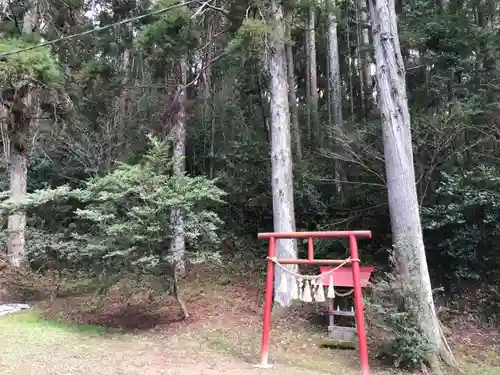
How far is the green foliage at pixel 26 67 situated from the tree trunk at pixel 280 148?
13.6 ft

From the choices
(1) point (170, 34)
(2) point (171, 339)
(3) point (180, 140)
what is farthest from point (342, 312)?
(1) point (170, 34)

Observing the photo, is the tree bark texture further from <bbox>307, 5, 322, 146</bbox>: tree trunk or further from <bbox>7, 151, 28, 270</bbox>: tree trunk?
<bbox>7, 151, 28, 270</bbox>: tree trunk

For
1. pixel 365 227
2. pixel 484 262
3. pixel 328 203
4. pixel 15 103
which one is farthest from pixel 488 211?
pixel 15 103

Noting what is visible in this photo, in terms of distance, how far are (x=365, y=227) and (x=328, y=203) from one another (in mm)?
1065

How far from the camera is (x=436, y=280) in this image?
8828mm

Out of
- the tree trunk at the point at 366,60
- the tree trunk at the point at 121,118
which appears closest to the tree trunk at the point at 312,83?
the tree trunk at the point at 366,60

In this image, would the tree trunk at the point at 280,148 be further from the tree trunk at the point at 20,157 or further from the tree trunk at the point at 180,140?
the tree trunk at the point at 20,157

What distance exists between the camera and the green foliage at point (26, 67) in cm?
792

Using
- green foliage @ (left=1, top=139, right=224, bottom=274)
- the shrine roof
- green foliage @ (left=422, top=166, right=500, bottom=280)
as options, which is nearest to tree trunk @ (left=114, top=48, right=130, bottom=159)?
green foliage @ (left=1, top=139, right=224, bottom=274)

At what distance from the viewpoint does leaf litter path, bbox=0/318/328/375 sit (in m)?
4.66

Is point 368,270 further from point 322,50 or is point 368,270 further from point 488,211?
point 322,50

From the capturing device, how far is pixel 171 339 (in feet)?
20.9

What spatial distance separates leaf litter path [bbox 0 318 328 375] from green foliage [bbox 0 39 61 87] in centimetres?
450

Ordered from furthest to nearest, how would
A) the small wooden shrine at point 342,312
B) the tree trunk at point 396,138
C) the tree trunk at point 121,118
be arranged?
the tree trunk at point 121,118 → the small wooden shrine at point 342,312 → the tree trunk at point 396,138
